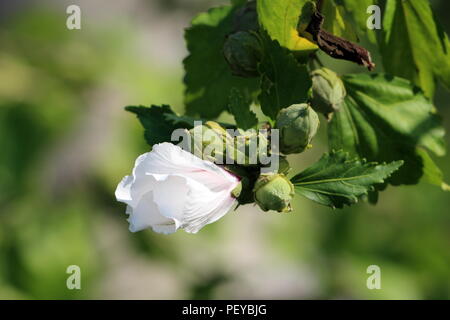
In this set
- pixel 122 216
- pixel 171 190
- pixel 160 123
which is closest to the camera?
pixel 171 190

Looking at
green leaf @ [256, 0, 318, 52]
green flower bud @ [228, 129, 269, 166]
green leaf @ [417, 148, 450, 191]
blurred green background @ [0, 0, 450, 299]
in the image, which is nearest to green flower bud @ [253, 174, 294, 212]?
green flower bud @ [228, 129, 269, 166]

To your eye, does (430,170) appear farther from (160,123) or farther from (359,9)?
(160,123)

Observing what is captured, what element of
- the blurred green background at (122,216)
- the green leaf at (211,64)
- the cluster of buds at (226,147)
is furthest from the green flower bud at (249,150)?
the blurred green background at (122,216)

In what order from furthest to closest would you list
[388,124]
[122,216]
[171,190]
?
[122,216]
[388,124]
[171,190]

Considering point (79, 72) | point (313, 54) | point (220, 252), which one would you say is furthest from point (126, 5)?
point (313, 54)

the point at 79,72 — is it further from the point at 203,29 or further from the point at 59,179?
the point at 203,29

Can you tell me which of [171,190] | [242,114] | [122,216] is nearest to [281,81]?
[242,114]
